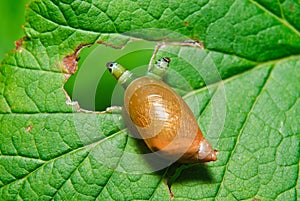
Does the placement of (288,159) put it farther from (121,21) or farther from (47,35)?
(47,35)

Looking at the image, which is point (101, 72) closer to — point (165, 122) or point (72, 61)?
point (72, 61)

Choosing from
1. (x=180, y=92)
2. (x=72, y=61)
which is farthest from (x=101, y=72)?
(x=180, y=92)

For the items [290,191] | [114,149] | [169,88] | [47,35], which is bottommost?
[290,191]

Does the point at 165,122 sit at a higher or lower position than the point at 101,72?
lower

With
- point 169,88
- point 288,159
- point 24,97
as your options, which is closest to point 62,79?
point 24,97

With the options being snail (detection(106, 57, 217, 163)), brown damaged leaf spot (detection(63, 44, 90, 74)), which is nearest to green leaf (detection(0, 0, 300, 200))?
brown damaged leaf spot (detection(63, 44, 90, 74))

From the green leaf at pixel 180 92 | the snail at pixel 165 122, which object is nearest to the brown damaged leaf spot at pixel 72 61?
the green leaf at pixel 180 92

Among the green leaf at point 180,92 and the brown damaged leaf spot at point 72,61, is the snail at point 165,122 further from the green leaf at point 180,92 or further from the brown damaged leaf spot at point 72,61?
the brown damaged leaf spot at point 72,61
